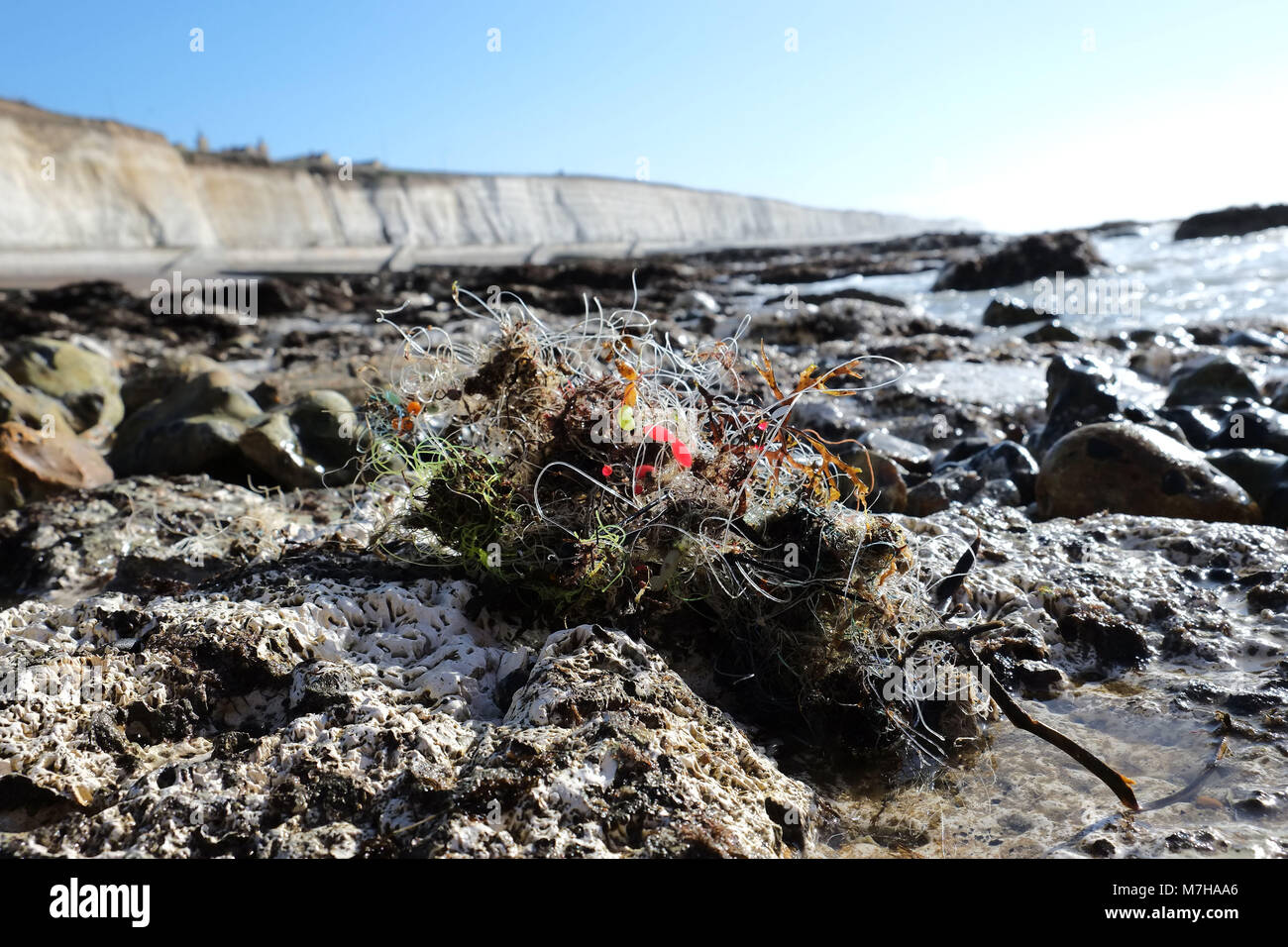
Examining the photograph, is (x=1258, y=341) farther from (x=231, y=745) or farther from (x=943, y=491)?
(x=231, y=745)

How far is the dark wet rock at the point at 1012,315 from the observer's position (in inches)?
446

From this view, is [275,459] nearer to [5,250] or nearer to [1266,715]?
[1266,715]

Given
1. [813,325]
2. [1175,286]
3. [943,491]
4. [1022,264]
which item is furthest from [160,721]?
[1022,264]

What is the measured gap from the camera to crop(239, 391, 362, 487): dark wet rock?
15.2 feet

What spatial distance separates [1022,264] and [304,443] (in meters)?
17.0

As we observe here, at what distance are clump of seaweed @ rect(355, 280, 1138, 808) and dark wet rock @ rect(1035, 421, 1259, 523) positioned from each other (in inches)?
74.9

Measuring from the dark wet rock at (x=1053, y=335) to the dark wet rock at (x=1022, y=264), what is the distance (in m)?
8.50

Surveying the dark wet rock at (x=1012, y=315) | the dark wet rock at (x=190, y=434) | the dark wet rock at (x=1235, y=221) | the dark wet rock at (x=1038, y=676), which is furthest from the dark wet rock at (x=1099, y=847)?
the dark wet rock at (x=1235, y=221)

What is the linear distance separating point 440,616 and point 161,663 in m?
0.62

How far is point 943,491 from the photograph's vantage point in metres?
4.28

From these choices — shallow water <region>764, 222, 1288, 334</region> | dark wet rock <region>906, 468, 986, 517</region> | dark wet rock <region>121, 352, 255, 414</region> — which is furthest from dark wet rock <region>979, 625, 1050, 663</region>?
shallow water <region>764, 222, 1288, 334</region>

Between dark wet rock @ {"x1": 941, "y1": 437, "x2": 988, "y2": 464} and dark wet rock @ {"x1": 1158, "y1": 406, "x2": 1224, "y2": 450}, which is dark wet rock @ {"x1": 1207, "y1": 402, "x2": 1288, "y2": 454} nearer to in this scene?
dark wet rock @ {"x1": 1158, "y1": 406, "x2": 1224, "y2": 450}

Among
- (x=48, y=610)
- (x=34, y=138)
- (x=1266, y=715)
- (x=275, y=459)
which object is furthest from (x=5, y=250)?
(x=1266, y=715)

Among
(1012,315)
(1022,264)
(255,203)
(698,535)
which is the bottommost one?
(698,535)
